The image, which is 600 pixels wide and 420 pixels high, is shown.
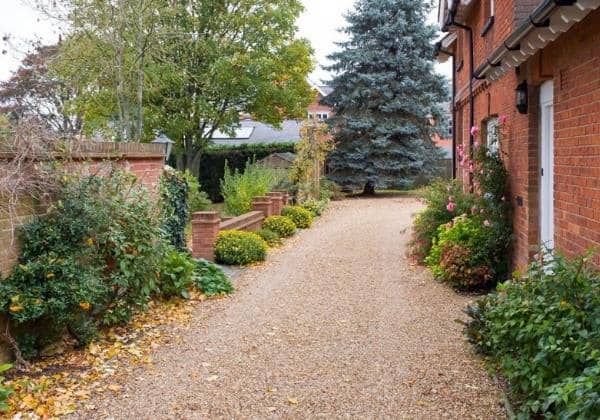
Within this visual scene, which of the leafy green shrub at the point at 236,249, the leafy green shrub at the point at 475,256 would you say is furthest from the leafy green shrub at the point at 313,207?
the leafy green shrub at the point at 475,256

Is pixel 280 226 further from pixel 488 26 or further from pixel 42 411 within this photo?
pixel 42 411

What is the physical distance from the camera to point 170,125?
75.6 feet

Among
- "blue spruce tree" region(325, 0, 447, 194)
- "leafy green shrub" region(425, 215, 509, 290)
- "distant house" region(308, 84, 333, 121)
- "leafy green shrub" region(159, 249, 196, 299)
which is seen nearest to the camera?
"leafy green shrub" region(159, 249, 196, 299)

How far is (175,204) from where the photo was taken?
9.65 metres

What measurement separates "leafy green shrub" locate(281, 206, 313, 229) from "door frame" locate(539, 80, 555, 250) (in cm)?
1024

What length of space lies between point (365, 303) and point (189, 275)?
222 centimetres

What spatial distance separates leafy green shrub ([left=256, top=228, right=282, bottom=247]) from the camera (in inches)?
545

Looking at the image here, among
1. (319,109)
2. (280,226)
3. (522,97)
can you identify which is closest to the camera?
(522,97)

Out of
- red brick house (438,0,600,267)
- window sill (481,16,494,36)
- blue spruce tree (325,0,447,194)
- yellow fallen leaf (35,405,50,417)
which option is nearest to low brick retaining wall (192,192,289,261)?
red brick house (438,0,600,267)

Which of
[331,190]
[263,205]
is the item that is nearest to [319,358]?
[263,205]

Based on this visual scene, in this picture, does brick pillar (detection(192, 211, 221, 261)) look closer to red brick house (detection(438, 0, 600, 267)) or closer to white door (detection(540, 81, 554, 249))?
red brick house (detection(438, 0, 600, 267))

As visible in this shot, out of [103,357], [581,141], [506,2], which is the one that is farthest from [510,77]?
Answer: [103,357]

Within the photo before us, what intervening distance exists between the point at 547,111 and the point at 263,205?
378 inches

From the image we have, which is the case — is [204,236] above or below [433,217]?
below
